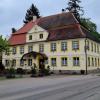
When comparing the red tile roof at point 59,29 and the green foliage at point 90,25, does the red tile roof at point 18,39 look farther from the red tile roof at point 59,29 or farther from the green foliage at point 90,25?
the green foliage at point 90,25

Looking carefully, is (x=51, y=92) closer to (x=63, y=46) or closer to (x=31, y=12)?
(x=63, y=46)

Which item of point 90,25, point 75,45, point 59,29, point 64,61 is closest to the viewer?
point 75,45

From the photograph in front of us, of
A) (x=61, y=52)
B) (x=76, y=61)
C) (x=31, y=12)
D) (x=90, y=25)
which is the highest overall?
(x=31, y=12)

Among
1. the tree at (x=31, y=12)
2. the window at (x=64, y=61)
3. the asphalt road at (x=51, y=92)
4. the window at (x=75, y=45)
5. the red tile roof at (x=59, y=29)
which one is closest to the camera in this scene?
the asphalt road at (x=51, y=92)

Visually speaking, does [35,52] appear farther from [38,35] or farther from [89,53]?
[89,53]

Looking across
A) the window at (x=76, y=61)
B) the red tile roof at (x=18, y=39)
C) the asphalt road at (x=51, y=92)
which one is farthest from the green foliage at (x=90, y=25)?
the asphalt road at (x=51, y=92)

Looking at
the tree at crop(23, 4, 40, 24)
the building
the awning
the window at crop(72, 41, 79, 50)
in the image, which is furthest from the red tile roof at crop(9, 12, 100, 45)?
the tree at crop(23, 4, 40, 24)

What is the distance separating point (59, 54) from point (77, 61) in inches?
162

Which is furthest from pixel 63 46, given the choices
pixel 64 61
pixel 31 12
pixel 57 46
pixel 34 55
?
pixel 31 12

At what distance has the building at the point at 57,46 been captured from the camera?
53719mm

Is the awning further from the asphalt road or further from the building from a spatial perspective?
the asphalt road

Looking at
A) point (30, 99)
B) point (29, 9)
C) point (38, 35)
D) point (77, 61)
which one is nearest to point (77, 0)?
point (29, 9)

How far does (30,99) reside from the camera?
1495 centimetres

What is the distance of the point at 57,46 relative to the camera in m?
56.7
